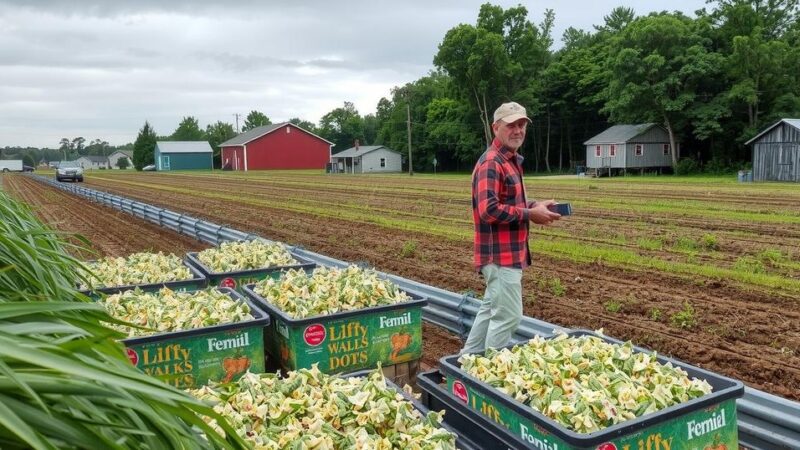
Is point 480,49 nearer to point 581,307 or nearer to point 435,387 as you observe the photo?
point 581,307

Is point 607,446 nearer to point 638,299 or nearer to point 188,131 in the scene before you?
point 638,299

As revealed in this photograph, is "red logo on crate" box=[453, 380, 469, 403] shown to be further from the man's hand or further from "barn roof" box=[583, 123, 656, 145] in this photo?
"barn roof" box=[583, 123, 656, 145]

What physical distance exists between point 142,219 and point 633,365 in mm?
18289

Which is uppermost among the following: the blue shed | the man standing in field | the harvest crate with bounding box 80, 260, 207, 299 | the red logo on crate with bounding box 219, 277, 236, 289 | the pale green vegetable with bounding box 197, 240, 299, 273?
the blue shed

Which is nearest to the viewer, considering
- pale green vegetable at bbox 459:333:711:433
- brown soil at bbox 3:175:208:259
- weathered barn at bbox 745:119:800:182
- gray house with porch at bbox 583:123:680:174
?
pale green vegetable at bbox 459:333:711:433

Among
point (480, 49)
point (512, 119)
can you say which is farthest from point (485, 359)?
point (480, 49)

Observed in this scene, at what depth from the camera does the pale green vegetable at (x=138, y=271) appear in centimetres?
626

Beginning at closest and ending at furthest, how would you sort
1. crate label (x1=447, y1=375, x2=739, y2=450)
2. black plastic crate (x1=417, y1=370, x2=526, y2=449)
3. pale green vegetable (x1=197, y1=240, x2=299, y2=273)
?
1. crate label (x1=447, y1=375, x2=739, y2=450)
2. black plastic crate (x1=417, y1=370, x2=526, y2=449)
3. pale green vegetable (x1=197, y1=240, x2=299, y2=273)

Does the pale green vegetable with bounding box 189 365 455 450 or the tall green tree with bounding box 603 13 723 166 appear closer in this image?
the pale green vegetable with bounding box 189 365 455 450

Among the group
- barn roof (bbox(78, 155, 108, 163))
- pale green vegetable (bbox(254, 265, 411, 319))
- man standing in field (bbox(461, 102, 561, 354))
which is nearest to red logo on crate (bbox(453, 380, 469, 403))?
man standing in field (bbox(461, 102, 561, 354))

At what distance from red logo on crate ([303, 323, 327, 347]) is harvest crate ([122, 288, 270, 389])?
0.30 meters

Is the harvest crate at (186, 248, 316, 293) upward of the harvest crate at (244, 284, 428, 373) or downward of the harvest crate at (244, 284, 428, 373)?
upward

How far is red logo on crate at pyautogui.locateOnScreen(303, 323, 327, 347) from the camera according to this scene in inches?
180

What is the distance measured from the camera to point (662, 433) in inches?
118
